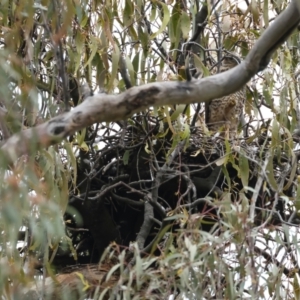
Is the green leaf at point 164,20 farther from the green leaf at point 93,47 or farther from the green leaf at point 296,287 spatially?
the green leaf at point 296,287

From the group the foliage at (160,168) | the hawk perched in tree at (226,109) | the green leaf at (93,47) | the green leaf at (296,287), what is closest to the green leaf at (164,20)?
the foliage at (160,168)

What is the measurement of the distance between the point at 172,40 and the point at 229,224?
53 cm

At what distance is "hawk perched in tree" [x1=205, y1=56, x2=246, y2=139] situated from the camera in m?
1.63

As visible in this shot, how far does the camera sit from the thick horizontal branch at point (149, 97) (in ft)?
2.48

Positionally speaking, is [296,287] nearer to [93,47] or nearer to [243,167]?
[243,167]

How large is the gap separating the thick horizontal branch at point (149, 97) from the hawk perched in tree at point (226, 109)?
80 centimetres

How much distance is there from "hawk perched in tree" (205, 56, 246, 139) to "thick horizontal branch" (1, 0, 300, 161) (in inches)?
31.6

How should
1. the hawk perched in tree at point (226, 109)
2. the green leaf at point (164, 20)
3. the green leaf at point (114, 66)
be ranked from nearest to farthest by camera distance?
the green leaf at point (114, 66) → the green leaf at point (164, 20) → the hawk perched in tree at point (226, 109)

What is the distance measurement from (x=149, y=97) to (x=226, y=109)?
866mm

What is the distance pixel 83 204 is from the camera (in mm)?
1486

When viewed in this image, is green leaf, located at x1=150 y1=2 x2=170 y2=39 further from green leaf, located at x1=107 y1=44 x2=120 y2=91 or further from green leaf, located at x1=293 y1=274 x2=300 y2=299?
green leaf, located at x1=293 y1=274 x2=300 y2=299

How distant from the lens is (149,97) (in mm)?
792

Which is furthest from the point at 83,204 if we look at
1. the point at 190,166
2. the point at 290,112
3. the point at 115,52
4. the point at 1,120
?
the point at 1,120

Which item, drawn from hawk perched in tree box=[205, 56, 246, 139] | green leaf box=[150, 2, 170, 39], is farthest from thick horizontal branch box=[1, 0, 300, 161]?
hawk perched in tree box=[205, 56, 246, 139]
